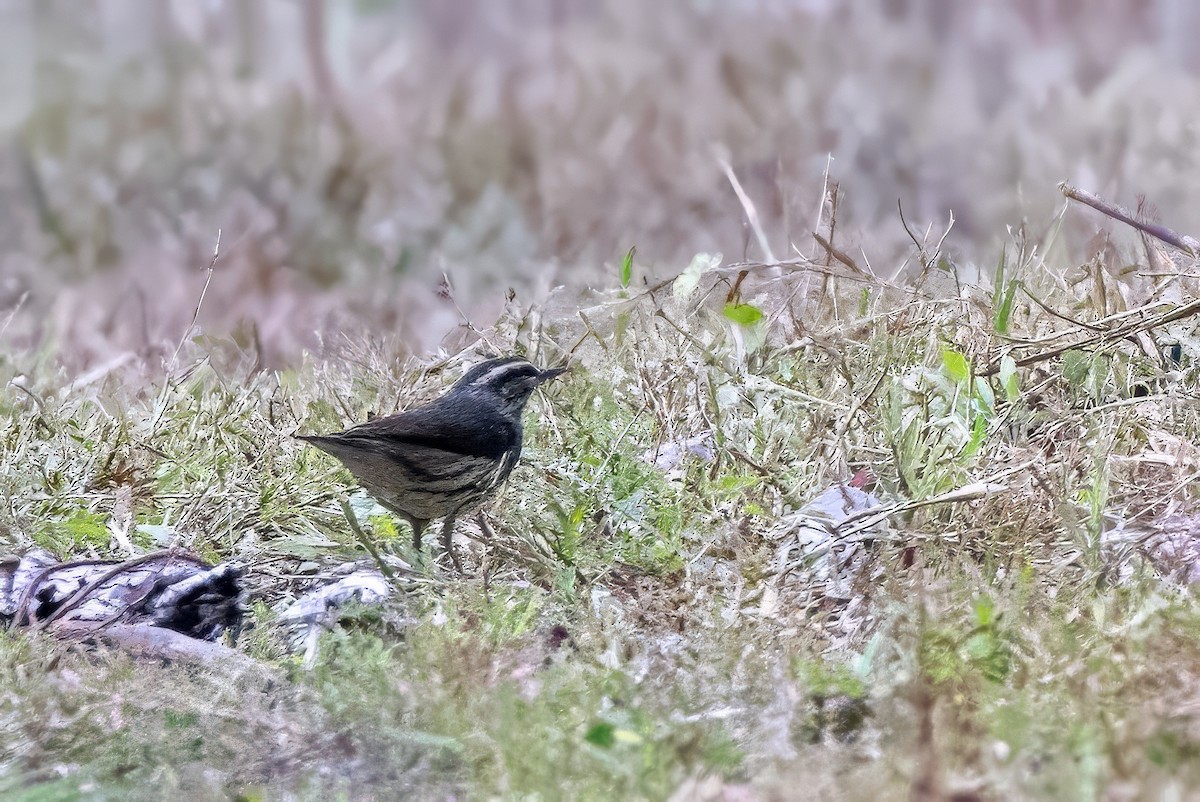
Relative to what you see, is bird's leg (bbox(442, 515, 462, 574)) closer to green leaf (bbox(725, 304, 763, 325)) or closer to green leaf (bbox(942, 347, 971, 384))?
green leaf (bbox(725, 304, 763, 325))

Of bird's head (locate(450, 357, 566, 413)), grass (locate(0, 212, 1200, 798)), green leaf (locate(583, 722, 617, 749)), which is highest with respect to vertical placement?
bird's head (locate(450, 357, 566, 413))

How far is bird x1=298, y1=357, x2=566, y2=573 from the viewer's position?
495cm

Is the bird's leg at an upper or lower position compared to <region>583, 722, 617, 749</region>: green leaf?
upper

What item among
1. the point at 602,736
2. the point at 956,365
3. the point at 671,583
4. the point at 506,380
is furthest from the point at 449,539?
A: the point at 602,736

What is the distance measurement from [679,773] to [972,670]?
2.76 ft

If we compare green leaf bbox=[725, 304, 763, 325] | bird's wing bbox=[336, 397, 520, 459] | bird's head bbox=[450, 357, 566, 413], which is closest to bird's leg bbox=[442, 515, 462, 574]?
bird's wing bbox=[336, 397, 520, 459]

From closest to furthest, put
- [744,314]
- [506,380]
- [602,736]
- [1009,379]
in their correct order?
[602,736]
[1009,379]
[744,314]
[506,380]

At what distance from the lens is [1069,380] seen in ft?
17.4

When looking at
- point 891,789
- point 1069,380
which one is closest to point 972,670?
point 891,789

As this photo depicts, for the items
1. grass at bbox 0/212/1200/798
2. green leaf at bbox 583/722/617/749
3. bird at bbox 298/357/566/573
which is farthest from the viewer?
bird at bbox 298/357/566/573

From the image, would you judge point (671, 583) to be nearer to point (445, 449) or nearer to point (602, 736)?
point (445, 449)

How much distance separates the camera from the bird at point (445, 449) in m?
4.95

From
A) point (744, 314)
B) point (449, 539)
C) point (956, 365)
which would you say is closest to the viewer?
point (956, 365)

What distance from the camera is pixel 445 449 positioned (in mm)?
5102
